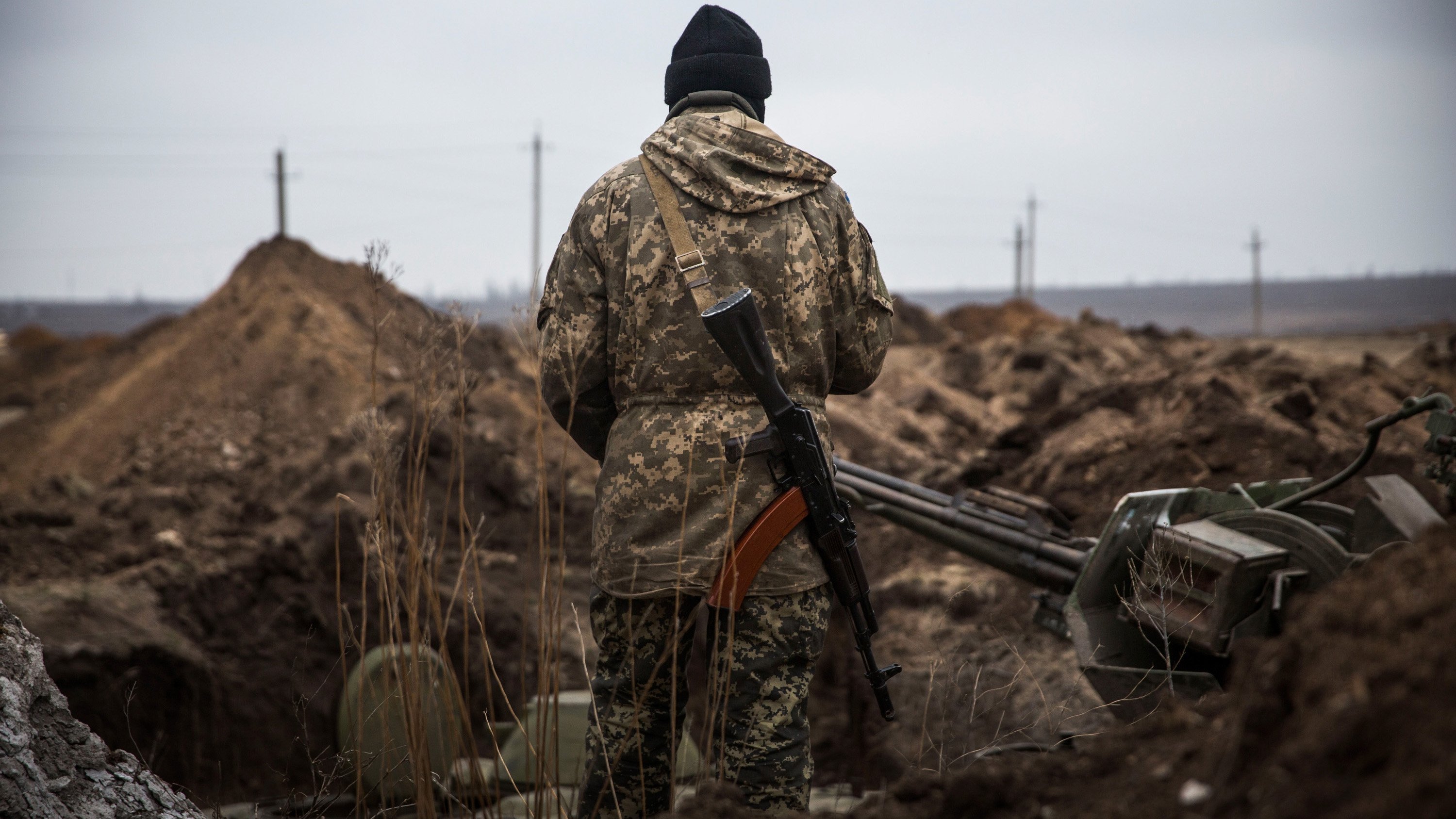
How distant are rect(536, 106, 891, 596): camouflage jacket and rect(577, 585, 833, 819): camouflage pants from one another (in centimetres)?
7

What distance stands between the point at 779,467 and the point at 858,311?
453 millimetres

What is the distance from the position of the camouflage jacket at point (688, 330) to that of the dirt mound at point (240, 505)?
0.30 meters

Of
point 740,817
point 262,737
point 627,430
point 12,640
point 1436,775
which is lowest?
point 262,737

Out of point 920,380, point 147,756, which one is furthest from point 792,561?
point 920,380

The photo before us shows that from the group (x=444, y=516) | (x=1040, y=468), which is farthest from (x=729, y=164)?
(x=1040, y=468)

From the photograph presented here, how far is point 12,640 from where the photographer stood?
1.71 meters

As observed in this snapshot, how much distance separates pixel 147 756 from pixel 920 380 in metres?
8.89

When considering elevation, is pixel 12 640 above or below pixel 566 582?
above

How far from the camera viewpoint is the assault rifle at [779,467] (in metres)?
1.95

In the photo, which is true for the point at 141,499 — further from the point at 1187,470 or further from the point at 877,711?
the point at 1187,470

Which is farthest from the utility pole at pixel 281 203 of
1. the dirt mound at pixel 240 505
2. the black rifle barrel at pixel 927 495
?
the black rifle barrel at pixel 927 495

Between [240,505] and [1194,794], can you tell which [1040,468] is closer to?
[240,505]

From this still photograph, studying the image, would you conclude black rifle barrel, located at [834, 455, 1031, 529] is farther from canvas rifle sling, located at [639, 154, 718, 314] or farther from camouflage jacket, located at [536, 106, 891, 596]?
canvas rifle sling, located at [639, 154, 718, 314]

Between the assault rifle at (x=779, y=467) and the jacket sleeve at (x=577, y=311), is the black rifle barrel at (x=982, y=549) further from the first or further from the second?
the jacket sleeve at (x=577, y=311)
